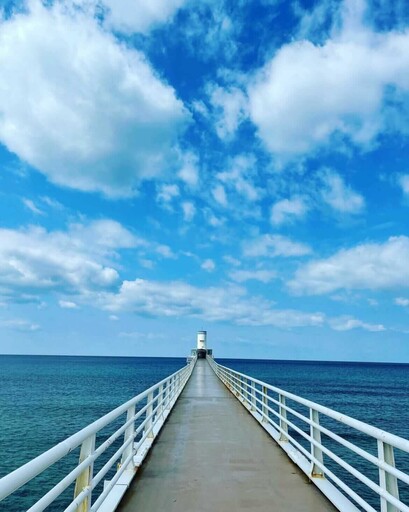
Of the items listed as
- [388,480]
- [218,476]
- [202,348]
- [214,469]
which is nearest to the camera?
[388,480]

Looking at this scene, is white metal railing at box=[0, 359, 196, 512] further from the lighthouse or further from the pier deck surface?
the lighthouse

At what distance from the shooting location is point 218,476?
5.81 metres

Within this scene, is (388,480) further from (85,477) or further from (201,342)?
(201,342)

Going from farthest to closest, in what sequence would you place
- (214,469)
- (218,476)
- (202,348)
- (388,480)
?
(202,348) → (214,469) → (218,476) → (388,480)

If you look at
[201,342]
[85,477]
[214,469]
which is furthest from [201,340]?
[85,477]

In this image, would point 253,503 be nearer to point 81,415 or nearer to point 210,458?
point 210,458

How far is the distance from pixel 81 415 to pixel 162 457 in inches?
1111

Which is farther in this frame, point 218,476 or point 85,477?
point 218,476

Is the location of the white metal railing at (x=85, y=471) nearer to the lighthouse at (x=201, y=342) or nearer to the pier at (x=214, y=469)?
the pier at (x=214, y=469)

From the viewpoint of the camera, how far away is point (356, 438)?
79.0 ft

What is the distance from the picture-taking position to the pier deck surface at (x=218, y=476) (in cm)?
475

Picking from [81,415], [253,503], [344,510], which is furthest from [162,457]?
[81,415]

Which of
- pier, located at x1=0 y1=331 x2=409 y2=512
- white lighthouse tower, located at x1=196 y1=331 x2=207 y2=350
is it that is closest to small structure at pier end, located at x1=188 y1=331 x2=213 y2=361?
white lighthouse tower, located at x1=196 y1=331 x2=207 y2=350

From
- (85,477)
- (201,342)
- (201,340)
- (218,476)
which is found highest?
(201,340)
